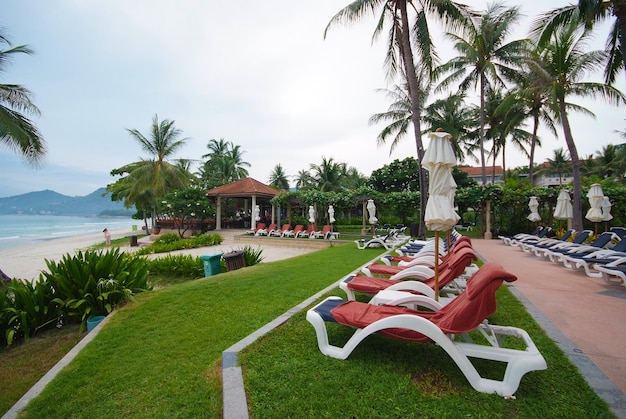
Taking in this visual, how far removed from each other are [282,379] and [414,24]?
1298cm

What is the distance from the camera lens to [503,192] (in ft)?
48.0

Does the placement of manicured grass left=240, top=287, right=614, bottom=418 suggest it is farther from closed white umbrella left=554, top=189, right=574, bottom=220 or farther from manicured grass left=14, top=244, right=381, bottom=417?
closed white umbrella left=554, top=189, right=574, bottom=220

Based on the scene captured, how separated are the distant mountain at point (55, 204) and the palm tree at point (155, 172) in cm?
14500

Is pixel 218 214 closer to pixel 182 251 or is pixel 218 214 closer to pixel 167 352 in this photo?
pixel 182 251

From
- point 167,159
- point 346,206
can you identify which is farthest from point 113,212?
point 346,206

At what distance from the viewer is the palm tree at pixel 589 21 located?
6.33m

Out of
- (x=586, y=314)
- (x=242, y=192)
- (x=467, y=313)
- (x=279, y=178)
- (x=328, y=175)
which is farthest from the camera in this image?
(x=279, y=178)

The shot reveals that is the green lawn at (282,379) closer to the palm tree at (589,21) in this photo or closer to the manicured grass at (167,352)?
the manicured grass at (167,352)

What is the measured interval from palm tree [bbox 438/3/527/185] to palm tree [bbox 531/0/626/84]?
815 cm

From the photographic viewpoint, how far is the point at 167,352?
2.98 meters

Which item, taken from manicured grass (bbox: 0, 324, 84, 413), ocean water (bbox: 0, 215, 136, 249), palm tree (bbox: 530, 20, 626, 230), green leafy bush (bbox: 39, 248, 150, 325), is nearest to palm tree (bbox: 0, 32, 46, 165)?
green leafy bush (bbox: 39, 248, 150, 325)

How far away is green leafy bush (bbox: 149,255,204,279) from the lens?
824cm

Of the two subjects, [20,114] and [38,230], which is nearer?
[20,114]

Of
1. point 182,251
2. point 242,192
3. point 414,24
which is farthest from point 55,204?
point 414,24
